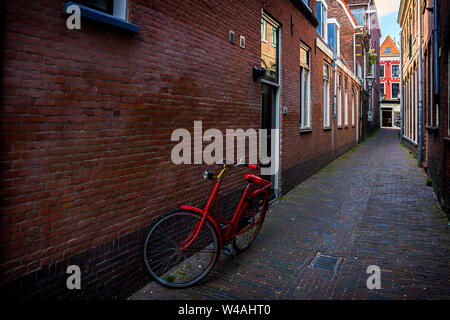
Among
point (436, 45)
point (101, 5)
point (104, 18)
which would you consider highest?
point (436, 45)

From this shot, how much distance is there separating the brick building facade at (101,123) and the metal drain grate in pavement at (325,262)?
1.67 meters

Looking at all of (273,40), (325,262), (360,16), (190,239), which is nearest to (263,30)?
(273,40)

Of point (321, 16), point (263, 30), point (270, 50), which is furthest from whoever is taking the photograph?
point (321, 16)

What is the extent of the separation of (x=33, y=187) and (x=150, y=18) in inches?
79.3

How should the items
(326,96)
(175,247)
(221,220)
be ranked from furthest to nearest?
(326,96), (221,220), (175,247)

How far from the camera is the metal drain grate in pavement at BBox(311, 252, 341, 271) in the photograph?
398cm

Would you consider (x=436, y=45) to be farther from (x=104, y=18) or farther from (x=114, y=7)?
(x=104, y=18)

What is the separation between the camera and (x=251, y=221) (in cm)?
442

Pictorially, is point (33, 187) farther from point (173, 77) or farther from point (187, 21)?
point (187, 21)

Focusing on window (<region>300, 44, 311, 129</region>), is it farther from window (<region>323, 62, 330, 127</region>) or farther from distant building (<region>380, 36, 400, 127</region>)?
distant building (<region>380, 36, 400, 127</region>)

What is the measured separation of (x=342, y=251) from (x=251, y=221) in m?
1.29

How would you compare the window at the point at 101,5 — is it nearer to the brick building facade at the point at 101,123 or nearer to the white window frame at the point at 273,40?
the brick building facade at the point at 101,123
